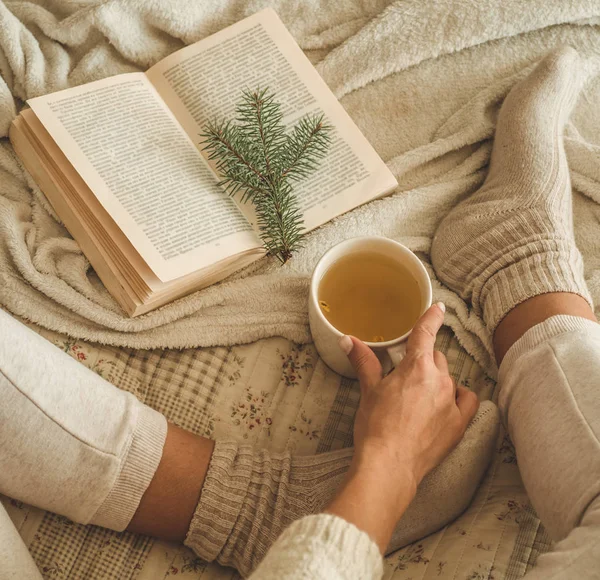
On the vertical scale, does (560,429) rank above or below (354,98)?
below

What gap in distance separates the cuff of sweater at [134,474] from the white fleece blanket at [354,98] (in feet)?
0.50

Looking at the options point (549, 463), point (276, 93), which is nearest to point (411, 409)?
point (549, 463)

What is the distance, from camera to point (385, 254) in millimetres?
751

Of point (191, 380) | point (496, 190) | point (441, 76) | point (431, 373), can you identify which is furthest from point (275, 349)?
point (441, 76)

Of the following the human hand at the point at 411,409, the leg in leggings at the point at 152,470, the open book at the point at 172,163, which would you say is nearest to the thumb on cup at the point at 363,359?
the human hand at the point at 411,409

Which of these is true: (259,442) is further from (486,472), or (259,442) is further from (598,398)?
(598,398)

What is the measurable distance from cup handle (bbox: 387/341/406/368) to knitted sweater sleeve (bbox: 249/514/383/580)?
0.72 feet

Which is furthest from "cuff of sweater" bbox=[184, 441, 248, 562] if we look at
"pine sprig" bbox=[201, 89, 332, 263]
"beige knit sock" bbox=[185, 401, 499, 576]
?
"pine sprig" bbox=[201, 89, 332, 263]

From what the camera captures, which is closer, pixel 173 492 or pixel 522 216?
pixel 173 492

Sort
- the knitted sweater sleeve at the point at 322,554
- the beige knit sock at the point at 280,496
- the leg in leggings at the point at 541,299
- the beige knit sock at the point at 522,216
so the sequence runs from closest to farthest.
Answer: the knitted sweater sleeve at the point at 322,554 → the leg in leggings at the point at 541,299 → the beige knit sock at the point at 280,496 → the beige knit sock at the point at 522,216

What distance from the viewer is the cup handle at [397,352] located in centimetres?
70

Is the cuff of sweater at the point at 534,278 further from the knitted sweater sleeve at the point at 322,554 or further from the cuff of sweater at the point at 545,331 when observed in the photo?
the knitted sweater sleeve at the point at 322,554

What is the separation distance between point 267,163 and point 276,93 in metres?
0.17

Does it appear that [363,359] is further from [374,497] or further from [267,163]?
[267,163]
